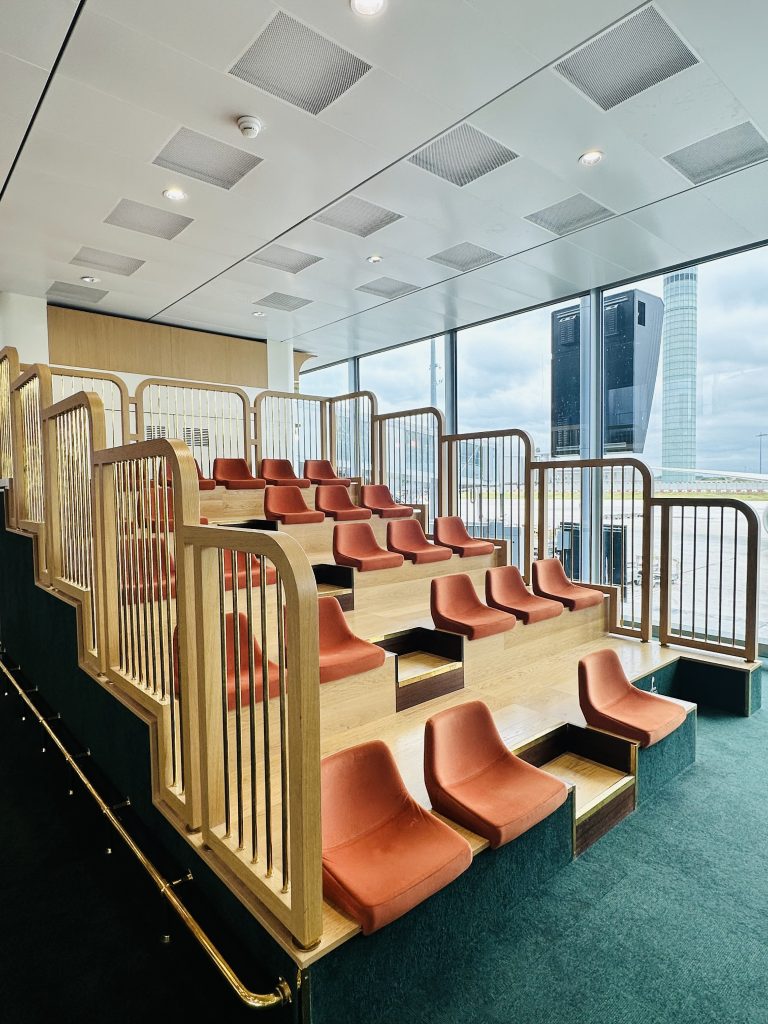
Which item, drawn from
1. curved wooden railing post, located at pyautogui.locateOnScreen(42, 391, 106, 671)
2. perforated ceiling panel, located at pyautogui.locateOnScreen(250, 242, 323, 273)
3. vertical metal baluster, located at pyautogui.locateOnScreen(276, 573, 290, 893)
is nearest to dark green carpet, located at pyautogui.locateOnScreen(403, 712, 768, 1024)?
vertical metal baluster, located at pyautogui.locateOnScreen(276, 573, 290, 893)

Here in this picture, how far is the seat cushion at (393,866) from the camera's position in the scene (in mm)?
1596

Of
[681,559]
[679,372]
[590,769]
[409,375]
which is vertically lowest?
[590,769]

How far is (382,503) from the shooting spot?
592cm

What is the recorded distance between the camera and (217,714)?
1947 millimetres

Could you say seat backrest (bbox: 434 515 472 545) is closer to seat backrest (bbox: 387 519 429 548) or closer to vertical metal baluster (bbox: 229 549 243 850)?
seat backrest (bbox: 387 519 429 548)

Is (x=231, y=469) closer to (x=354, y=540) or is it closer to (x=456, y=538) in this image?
(x=354, y=540)

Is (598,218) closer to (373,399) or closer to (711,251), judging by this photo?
(711,251)

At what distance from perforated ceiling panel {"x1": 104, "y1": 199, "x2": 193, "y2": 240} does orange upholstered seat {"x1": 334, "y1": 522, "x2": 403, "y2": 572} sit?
265cm

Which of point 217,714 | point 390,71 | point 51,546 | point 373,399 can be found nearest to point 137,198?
point 390,71

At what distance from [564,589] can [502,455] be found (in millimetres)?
1466

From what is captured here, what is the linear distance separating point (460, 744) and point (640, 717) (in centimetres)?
111

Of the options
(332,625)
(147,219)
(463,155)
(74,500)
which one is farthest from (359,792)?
(147,219)

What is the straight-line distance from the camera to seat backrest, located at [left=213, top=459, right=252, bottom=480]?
5.73 metres

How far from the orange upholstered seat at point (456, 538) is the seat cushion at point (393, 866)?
312 centimetres
